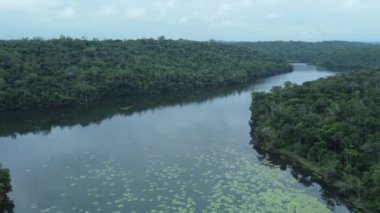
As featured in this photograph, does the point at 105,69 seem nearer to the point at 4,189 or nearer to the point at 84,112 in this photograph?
the point at 84,112

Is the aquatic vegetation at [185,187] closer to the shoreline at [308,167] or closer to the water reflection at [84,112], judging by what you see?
the shoreline at [308,167]

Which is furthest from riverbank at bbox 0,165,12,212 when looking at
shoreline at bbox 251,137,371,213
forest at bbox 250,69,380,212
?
forest at bbox 250,69,380,212

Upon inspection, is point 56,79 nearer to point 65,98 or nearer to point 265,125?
point 65,98

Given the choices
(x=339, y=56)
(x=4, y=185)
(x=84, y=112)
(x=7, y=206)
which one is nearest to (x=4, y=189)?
(x=4, y=185)

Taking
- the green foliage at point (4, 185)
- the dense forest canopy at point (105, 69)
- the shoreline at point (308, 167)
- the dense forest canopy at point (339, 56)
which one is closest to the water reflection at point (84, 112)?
the dense forest canopy at point (105, 69)

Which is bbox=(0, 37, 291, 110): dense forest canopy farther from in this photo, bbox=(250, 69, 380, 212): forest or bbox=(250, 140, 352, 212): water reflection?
bbox=(250, 140, 352, 212): water reflection

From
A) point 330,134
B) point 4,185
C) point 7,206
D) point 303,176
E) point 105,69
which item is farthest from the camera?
point 105,69
